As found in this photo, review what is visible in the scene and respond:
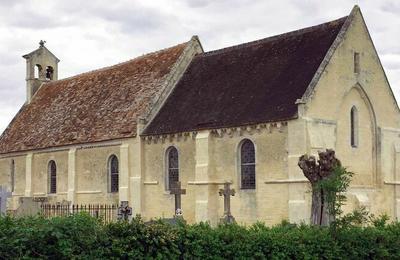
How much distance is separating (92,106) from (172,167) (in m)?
8.79

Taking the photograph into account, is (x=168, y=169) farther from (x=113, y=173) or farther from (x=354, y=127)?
(x=354, y=127)

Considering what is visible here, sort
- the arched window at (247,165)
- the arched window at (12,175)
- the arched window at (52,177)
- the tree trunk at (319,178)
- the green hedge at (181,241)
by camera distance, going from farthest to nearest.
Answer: the arched window at (12,175)
the arched window at (52,177)
the arched window at (247,165)
the tree trunk at (319,178)
the green hedge at (181,241)

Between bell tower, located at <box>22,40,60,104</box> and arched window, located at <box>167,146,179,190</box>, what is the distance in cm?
1881

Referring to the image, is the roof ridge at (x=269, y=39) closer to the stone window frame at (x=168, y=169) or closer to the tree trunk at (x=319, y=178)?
the stone window frame at (x=168, y=169)

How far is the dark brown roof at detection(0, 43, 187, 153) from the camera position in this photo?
37.8 meters

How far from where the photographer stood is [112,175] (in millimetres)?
38125

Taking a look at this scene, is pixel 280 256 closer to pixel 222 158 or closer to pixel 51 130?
pixel 222 158

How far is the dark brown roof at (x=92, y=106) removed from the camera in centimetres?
3781

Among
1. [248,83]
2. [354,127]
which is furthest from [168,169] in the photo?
[354,127]

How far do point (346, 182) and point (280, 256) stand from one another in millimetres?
3462

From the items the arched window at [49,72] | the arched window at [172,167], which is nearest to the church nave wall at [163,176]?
the arched window at [172,167]

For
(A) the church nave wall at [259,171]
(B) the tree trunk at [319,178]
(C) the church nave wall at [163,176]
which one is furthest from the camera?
(C) the church nave wall at [163,176]

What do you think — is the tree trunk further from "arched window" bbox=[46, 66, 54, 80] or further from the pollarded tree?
"arched window" bbox=[46, 66, 54, 80]

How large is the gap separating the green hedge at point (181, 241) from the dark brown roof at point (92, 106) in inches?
871
